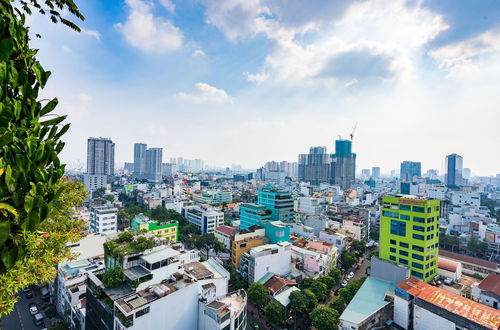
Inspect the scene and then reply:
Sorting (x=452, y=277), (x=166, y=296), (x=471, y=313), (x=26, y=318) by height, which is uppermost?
(x=166, y=296)

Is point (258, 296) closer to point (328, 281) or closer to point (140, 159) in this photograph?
point (328, 281)

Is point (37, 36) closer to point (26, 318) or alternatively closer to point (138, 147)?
point (26, 318)

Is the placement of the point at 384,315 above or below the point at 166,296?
below

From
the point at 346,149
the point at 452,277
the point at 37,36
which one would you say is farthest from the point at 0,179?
the point at 346,149

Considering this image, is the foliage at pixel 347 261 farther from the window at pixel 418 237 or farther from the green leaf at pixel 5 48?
the green leaf at pixel 5 48

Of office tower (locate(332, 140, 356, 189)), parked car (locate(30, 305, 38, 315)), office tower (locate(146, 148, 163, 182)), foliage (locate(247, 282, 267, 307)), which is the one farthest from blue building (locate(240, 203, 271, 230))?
office tower (locate(146, 148, 163, 182))
